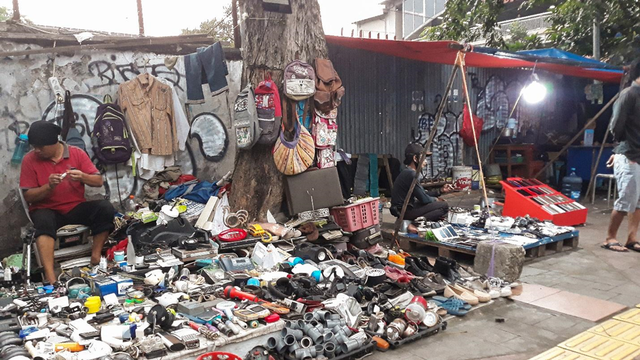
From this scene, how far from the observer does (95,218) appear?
214 inches

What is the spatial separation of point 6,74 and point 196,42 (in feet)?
8.93

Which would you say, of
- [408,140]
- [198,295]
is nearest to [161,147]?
[198,295]

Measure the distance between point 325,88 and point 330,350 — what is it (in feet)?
12.4

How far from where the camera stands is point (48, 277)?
496 centimetres

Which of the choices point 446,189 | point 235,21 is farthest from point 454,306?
point 446,189

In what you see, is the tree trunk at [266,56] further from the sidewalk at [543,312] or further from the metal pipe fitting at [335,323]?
the sidewalk at [543,312]

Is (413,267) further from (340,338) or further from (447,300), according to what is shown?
(340,338)

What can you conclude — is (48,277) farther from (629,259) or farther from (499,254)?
(629,259)

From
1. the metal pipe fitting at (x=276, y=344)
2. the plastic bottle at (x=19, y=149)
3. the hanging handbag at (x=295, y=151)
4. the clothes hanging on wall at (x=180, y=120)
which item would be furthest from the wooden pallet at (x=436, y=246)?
the plastic bottle at (x=19, y=149)

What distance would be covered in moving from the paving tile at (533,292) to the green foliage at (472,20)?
11.4 metres

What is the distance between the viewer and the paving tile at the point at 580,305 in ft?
14.7

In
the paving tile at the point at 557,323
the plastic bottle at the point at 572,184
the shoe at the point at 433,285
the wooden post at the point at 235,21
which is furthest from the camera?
the plastic bottle at the point at 572,184

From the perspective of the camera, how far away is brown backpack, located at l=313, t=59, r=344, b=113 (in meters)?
6.35

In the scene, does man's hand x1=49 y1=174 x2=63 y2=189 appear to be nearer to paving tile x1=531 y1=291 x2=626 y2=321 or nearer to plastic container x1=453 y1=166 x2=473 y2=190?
paving tile x1=531 y1=291 x2=626 y2=321
